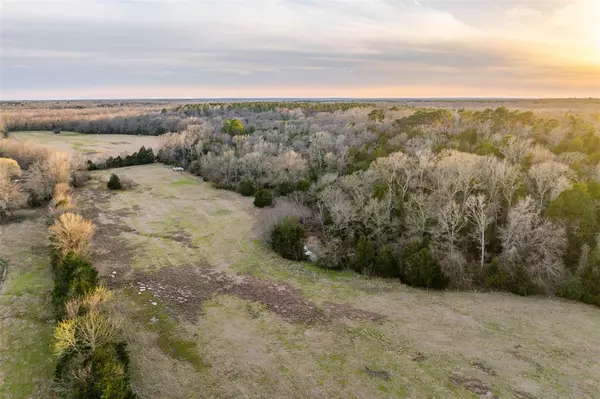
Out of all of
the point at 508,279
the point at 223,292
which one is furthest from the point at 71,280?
the point at 508,279

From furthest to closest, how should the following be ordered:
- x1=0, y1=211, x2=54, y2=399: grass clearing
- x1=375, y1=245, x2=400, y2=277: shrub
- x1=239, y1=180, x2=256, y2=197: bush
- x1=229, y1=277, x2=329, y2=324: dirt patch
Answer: x1=239, y1=180, x2=256, y2=197: bush → x1=375, y1=245, x2=400, y2=277: shrub → x1=229, y1=277, x2=329, y2=324: dirt patch → x1=0, y1=211, x2=54, y2=399: grass clearing

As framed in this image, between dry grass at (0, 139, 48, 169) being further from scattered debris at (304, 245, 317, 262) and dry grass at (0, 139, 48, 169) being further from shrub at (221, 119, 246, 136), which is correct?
scattered debris at (304, 245, 317, 262)

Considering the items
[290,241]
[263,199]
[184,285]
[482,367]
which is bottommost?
[482,367]

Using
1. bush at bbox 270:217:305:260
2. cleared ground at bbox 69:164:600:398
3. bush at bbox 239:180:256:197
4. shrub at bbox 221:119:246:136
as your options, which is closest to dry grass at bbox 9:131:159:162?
shrub at bbox 221:119:246:136

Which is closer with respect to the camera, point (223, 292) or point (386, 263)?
point (223, 292)

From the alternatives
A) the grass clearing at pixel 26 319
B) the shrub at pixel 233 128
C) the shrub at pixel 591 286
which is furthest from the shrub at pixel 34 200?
the shrub at pixel 591 286

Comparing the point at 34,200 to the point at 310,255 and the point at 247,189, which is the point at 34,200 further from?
the point at 310,255
